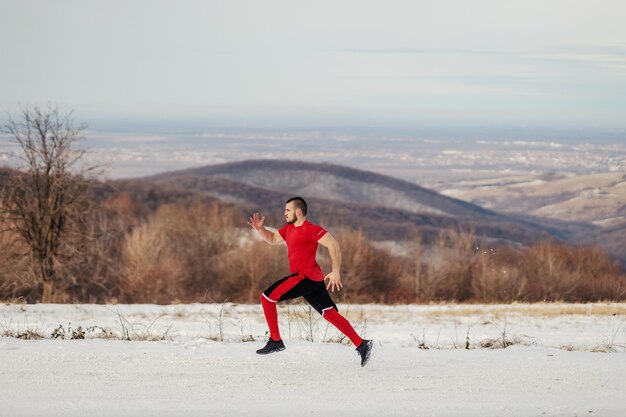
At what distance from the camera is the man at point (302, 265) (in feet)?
30.0

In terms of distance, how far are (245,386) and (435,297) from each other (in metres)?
44.6

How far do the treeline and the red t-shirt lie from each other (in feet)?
120

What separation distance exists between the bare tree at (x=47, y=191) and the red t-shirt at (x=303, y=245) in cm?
2051

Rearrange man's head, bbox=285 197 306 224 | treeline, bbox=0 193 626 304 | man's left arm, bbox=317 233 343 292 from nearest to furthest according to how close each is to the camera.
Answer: man's left arm, bbox=317 233 343 292 → man's head, bbox=285 197 306 224 → treeline, bbox=0 193 626 304

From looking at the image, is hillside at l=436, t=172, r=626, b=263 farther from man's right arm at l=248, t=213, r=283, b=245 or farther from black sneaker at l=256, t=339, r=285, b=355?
man's right arm at l=248, t=213, r=283, b=245

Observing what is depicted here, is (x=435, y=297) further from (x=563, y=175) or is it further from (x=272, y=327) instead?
(x=563, y=175)

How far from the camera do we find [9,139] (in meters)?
28.2

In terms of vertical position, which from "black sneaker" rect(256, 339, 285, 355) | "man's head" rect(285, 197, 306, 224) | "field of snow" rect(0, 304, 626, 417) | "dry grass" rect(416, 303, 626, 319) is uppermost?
"man's head" rect(285, 197, 306, 224)

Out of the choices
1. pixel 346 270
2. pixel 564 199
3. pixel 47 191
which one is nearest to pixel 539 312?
pixel 47 191

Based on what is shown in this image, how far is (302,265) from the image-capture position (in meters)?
9.34

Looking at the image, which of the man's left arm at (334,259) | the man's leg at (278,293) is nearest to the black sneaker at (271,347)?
the man's leg at (278,293)

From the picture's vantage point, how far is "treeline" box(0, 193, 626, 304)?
5028 centimetres

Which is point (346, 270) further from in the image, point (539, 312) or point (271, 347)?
point (271, 347)

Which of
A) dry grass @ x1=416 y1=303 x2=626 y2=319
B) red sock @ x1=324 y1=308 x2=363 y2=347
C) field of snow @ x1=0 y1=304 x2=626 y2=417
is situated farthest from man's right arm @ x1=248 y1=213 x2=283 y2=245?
dry grass @ x1=416 y1=303 x2=626 y2=319
